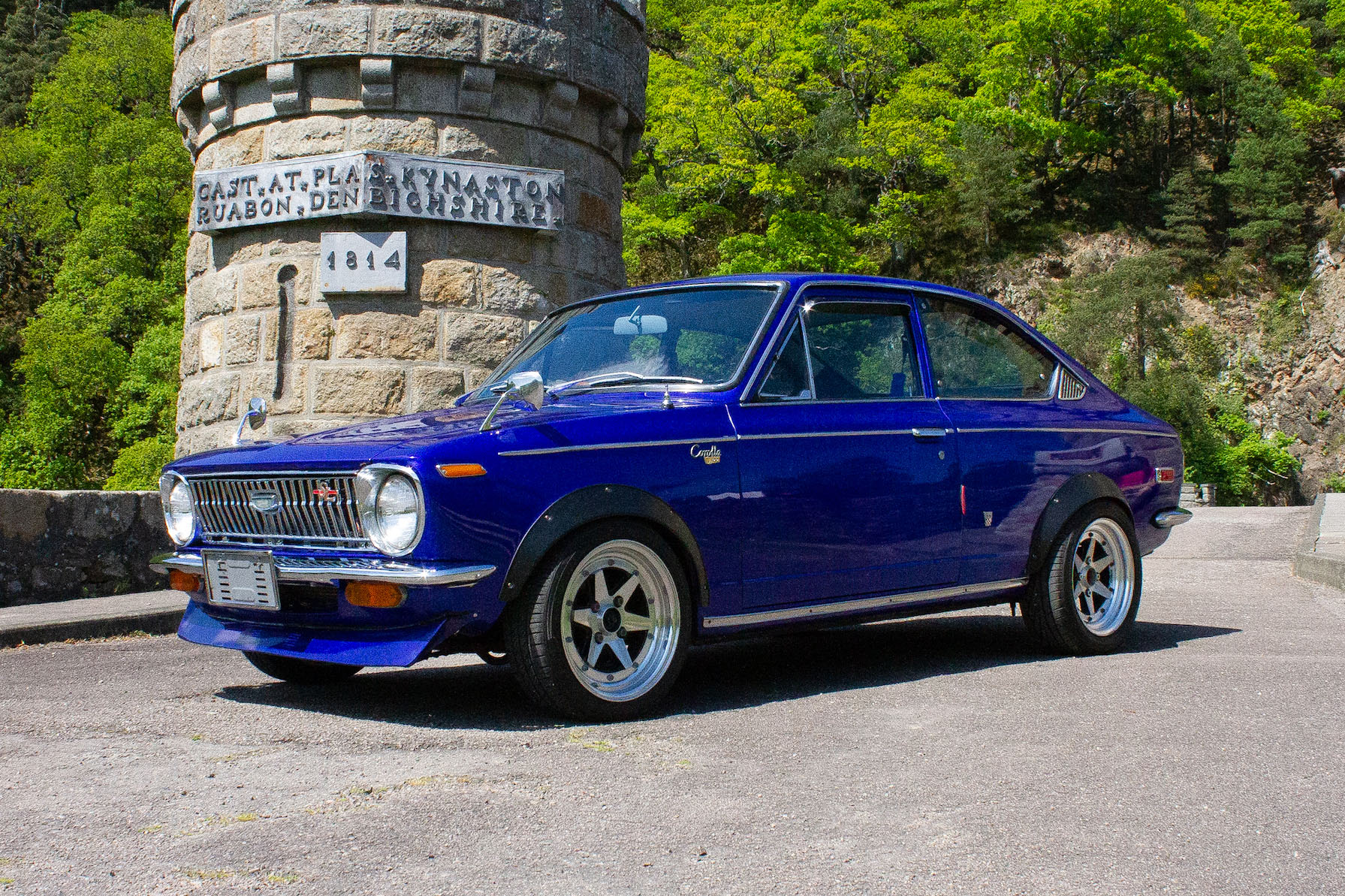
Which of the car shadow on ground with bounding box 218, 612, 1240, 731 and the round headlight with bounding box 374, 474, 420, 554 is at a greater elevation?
the round headlight with bounding box 374, 474, 420, 554

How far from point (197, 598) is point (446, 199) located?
17.7ft

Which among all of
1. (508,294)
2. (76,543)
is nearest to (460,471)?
(76,543)

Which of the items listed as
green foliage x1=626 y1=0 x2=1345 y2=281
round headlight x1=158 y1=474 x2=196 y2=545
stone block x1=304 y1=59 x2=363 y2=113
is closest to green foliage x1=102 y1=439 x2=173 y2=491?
green foliage x1=626 y1=0 x2=1345 y2=281

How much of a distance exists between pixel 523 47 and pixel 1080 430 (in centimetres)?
579

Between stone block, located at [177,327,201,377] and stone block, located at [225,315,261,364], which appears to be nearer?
stone block, located at [225,315,261,364]

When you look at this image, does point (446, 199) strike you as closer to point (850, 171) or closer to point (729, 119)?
point (729, 119)

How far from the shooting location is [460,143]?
9.62 metres

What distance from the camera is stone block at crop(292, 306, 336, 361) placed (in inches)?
374

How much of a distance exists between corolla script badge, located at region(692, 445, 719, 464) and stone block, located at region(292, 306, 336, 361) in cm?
569

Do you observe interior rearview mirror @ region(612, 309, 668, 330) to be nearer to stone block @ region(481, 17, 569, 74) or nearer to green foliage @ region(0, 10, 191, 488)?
stone block @ region(481, 17, 569, 74)

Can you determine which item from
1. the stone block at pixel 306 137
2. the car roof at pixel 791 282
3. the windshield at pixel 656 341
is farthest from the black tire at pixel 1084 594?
the stone block at pixel 306 137

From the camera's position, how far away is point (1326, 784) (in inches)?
134

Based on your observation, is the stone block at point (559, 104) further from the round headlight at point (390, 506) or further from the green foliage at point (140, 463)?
the green foliage at point (140, 463)

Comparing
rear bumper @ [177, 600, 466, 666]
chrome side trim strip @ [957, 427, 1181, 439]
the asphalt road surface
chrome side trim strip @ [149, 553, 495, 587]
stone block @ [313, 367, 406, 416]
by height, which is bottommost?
the asphalt road surface
